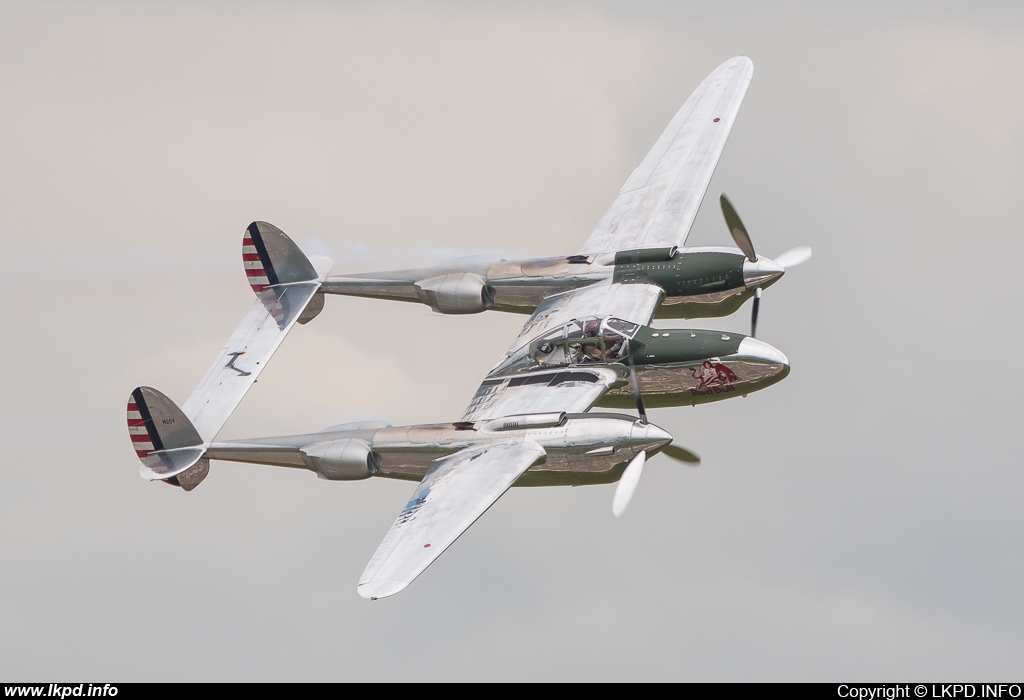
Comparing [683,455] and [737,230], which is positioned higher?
[737,230]

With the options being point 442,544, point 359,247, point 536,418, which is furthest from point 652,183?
point 442,544

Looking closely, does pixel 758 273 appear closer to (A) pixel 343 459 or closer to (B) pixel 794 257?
(B) pixel 794 257

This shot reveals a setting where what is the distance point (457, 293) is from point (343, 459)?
10835mm

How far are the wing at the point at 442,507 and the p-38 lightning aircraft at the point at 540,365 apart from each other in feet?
0.16

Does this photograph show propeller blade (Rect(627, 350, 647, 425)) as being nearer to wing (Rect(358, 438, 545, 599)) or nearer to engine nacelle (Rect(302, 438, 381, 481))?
wing (Rect(358, 438, 545, 599))

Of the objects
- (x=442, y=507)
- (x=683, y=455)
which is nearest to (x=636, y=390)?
(x=683, y=455)

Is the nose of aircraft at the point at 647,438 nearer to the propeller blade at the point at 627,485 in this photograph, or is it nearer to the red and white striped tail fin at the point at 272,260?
the propeller blade at the point at 627,485

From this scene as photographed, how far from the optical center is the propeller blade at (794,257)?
2395 inches

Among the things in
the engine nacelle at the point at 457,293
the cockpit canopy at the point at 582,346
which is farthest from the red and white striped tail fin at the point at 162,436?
the engine nacelle at the point at 457,293

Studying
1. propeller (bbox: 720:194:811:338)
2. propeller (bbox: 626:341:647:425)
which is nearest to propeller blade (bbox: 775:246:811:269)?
propeller (bbox: 720:194:811:338)

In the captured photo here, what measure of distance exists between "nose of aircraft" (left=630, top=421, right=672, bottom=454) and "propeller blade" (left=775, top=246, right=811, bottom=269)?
11.7m

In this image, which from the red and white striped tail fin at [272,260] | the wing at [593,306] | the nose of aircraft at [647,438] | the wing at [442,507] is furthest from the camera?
the red and white striped tail fin at [272,260]

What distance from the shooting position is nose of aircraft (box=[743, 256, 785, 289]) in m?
60.0

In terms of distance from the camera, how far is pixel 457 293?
2427 inches
